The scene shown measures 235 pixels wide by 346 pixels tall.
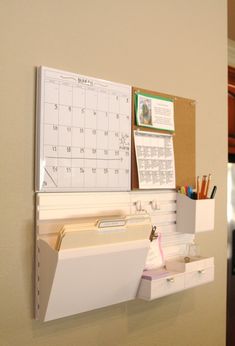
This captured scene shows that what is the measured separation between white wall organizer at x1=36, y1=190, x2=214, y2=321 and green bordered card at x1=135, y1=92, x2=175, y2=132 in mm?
246

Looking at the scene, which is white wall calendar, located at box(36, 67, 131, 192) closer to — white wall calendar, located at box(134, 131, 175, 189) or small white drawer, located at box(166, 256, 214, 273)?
white wall calendar, located at box(134, 131, 175, 189)

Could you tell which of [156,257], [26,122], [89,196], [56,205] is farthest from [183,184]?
[26,122]

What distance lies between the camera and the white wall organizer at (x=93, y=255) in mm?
975

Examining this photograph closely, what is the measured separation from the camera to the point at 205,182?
1416 millimetres

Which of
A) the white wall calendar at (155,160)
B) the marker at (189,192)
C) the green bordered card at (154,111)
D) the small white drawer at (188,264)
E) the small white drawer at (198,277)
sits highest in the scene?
the green bordered card at (154,111)

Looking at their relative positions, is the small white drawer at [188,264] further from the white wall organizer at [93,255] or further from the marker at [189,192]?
the marker at [189,192]

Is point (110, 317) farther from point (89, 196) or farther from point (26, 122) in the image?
point (26, 122)

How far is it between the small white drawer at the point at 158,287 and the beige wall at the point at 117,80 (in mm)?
105

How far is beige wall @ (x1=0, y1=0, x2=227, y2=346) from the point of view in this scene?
973mm

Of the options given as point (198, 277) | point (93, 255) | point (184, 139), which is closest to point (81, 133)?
point (93, 255)

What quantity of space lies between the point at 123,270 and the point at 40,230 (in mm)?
281

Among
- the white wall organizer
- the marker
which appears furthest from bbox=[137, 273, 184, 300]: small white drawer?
the marker

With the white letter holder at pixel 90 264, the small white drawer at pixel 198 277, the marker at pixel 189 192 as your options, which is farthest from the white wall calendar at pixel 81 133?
the small white drawer at pixel 198 277

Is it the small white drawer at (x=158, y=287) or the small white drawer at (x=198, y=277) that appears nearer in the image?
the small white drawer at (x=158, y=287)
